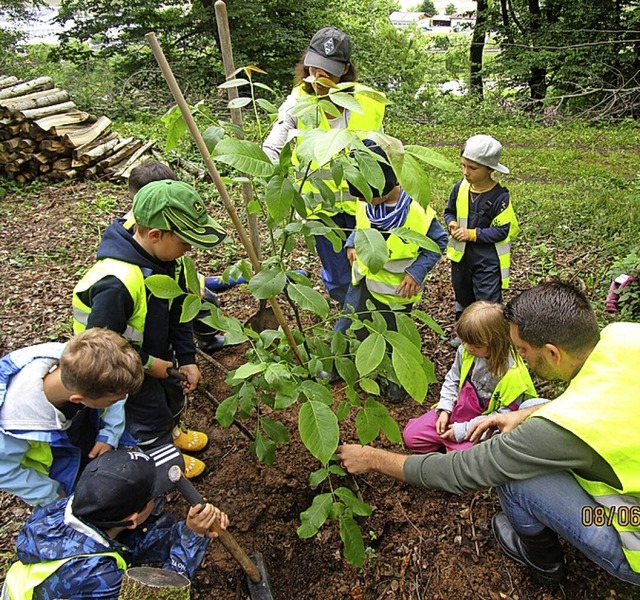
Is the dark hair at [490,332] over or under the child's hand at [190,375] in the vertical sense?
over

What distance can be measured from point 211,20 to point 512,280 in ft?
31.6

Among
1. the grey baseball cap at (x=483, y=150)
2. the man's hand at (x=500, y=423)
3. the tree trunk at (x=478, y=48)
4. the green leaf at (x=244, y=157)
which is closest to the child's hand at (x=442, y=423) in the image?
the man's hand at (x=500, y=423)

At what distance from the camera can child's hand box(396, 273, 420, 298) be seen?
2646 mm

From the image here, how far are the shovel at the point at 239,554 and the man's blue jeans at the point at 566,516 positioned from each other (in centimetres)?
97

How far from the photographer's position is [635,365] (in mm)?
1484

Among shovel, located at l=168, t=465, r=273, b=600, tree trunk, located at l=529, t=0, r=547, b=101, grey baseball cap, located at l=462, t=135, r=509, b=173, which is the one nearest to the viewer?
shovel, located at l=168, t=465, r=273, b=600

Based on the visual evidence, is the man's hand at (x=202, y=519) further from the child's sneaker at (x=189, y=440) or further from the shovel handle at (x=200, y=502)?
the child's sneaker at (x=189, y=440)

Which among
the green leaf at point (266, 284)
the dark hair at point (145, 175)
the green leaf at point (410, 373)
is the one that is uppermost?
the green leaf at point (266, 284)

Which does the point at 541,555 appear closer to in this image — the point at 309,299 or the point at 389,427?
the point at 389,427

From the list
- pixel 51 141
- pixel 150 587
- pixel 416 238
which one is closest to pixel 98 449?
pixel 150 587

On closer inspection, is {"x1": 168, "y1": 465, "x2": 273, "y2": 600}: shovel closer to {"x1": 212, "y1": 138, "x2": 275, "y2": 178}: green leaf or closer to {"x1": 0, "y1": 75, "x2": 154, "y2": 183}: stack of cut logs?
{"x1": 212, "y1": 138, "x2": 275, "y2": 178}: green leaf

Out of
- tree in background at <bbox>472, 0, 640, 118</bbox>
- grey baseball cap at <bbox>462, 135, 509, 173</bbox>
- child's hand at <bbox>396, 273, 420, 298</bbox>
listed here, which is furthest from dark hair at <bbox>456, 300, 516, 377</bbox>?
tree in background at <bbox>472, 0, 640, 118</bbox>

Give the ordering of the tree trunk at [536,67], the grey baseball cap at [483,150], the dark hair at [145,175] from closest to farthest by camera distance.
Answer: the dark hair at [145,175] < the grey baseball cap at [483,150] < the tree trunk at [536,67]

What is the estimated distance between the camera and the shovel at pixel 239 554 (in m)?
1.73
